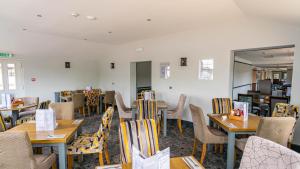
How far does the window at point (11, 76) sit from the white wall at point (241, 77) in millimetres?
8368

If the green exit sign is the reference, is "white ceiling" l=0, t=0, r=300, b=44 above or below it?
above

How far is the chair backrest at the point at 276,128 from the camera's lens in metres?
2.11

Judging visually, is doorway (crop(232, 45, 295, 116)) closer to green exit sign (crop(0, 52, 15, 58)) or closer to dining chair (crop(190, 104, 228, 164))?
dining chair (crop(190, 104, 228, 164))

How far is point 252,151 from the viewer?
4.20 ft

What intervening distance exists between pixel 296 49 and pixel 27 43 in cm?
726

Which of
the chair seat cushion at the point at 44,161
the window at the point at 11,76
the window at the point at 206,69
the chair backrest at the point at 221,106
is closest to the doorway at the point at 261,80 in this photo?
the window at the point at 206,69

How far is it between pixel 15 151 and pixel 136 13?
2985mm

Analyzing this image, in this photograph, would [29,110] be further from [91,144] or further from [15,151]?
[15,151]

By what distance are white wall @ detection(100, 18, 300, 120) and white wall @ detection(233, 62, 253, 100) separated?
327cm

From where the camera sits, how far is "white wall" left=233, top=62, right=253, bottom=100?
A: 743 cm

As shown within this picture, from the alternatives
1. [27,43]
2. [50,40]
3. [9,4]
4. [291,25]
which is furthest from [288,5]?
[27,43]

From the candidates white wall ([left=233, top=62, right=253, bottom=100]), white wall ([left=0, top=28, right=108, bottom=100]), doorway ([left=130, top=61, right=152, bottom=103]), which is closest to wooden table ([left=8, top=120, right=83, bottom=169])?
white wall ([left=0, top=28, right=108, bottom=100])

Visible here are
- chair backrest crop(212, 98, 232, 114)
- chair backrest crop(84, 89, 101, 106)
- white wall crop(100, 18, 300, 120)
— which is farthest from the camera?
chair backrest crop(84, 89, 101, 106)

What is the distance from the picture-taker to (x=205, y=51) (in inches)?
180
